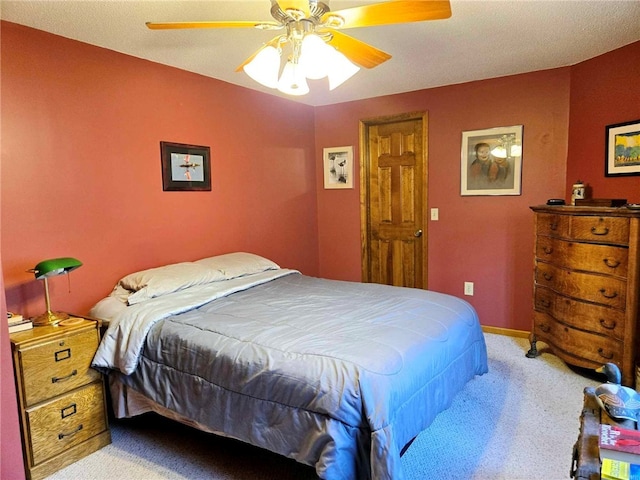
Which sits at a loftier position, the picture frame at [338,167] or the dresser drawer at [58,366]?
the picture frame at [338,167]

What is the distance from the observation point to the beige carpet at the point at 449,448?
2.05 meters

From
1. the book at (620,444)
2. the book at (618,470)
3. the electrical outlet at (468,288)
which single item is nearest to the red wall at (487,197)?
the electrical outlet at (468,288)

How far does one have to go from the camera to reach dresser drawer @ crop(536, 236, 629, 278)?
2611 mm

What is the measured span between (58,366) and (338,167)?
3.29 metres

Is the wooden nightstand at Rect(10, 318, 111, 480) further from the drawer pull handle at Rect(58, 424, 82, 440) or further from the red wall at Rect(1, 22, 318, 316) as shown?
the red wall at Rect(1, 22, 318, 316)

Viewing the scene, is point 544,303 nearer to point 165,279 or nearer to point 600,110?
point 600,110

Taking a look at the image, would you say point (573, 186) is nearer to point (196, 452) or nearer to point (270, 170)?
point (270, 170)

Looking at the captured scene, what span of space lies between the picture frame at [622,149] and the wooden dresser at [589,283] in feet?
1.80

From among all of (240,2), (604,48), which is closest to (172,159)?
(240,2)

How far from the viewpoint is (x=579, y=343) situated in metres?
2.86

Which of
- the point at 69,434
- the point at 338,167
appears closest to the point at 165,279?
the point at 69,434

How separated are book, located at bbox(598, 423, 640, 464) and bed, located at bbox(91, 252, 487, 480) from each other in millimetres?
709

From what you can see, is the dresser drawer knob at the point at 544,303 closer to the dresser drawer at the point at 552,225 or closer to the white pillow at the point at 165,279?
the dresser drawer at the point at 552,225

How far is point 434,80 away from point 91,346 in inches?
133
